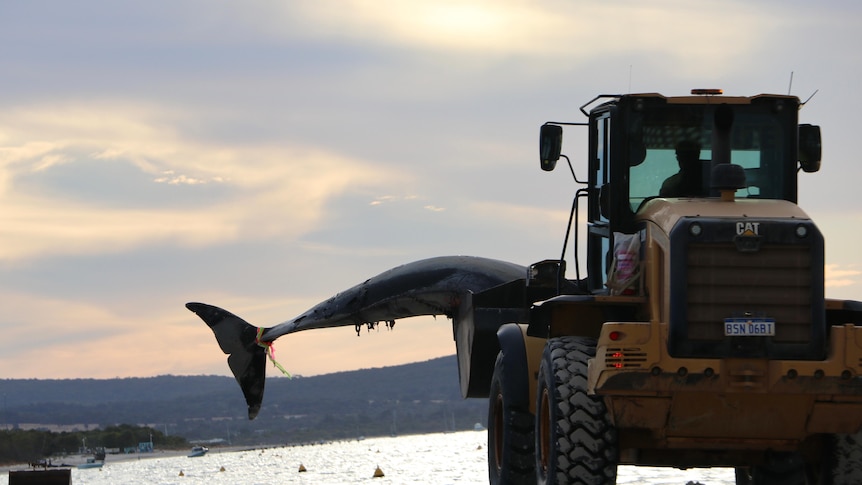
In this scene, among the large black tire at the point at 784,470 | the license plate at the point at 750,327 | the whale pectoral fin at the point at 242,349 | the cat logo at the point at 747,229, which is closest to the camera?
the license plate at the point at 750,327

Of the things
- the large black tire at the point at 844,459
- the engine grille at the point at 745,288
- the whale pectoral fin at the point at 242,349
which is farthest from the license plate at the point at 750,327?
the whale pectoral fin at the point at 242,349

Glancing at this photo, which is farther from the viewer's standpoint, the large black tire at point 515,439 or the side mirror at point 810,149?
the large black tire at point 515,439

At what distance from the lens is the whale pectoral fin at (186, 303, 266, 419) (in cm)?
3170

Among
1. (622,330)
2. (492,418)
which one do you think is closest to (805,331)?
(622,330)

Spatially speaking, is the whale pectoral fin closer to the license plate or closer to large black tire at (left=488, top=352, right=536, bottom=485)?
large black tire at (left=488, top=352, right=536, bottom=485)

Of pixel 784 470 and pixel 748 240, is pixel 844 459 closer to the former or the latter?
pixel 784 470

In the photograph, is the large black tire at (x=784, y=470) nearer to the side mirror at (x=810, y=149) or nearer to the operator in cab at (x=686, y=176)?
the operator in cab at (x=686, y=176)

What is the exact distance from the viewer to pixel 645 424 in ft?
42.0

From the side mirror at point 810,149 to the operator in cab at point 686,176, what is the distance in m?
1.28

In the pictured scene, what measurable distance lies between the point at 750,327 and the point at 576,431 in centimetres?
195

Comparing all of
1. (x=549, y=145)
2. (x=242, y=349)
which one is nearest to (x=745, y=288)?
(x=549, y=145)

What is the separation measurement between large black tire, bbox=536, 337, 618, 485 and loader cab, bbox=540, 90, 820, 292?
2.00 meters

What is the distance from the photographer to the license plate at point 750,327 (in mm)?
12375

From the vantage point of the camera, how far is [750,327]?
12383mm
